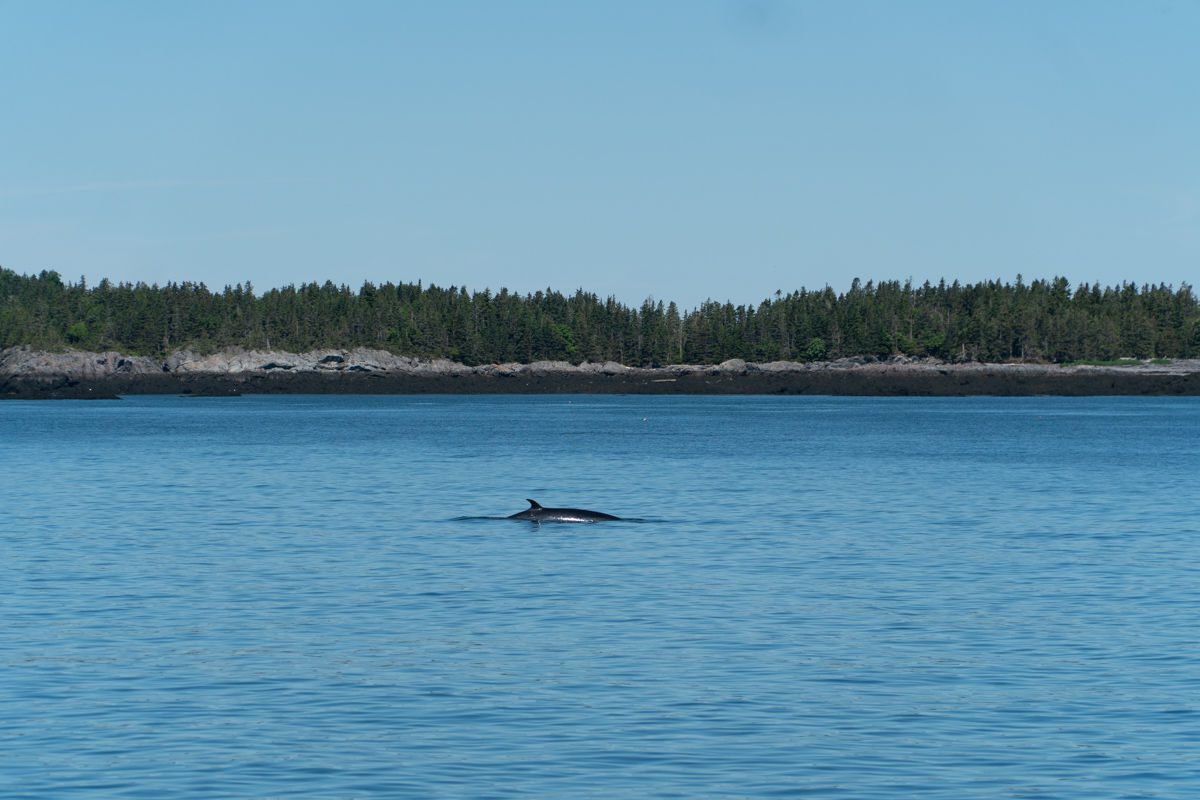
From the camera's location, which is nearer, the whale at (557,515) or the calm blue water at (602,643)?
the calm blue water at (602,643)

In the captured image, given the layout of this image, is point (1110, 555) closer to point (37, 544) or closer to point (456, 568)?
point (456, 568)

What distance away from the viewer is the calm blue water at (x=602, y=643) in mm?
19109

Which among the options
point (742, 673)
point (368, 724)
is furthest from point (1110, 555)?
point (368, 724)

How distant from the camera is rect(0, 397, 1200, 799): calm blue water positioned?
19.1 meters

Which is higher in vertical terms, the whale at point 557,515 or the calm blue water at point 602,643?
the whale at point 557,515

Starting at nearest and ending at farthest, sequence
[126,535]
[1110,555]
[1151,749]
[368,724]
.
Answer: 1. [1151,749]
2. [368,724]
3. [1110,555]
4. [126,535]

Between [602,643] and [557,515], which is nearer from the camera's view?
[602,643]

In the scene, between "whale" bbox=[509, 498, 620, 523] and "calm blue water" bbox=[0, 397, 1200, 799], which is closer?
"calm blue water" bbox=[0, 397, 1200, 799]

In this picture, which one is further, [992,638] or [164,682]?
[992,638]

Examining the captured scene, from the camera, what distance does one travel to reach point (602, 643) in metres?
27.3

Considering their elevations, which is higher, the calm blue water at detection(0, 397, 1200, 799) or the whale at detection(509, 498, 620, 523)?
the whale at detection(509, 498, 620, 523)

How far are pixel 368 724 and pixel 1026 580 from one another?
767 inches

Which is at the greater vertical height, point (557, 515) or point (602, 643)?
point (557, 515)

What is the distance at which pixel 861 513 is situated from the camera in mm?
53469
